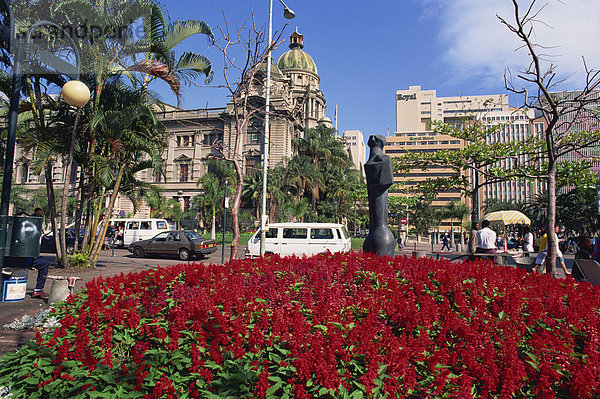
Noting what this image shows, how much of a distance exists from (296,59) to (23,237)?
3252 inches

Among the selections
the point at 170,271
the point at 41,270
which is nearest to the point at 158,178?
the point at 41,270

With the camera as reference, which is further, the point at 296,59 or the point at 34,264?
the point at 296,59

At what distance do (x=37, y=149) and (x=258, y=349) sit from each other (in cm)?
1275

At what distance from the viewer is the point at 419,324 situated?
3457 millimetres

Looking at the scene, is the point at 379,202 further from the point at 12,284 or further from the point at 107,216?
the point at 107,216

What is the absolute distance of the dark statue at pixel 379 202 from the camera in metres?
9.46

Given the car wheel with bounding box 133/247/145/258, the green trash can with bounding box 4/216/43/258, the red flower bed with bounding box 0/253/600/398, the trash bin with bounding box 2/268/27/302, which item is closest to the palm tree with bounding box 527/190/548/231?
the car wheel with bounding box 133/247/145/258

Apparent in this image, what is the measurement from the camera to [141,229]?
2662cm

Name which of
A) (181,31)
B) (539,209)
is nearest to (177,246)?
(181,31)

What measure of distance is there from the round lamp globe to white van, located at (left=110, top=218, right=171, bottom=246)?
20.9 meters

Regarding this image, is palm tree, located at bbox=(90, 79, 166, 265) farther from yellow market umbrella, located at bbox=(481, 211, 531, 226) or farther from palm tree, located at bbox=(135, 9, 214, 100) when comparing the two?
yellow market umbrella, located at bbox=(481, 211, 531, 226)

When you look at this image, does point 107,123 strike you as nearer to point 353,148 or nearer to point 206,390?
point 206,390

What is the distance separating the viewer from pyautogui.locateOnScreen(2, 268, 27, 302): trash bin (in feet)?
25.3

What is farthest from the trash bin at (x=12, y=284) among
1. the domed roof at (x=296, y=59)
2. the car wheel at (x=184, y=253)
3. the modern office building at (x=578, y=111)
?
the domed roof at (x=296, y=59)
